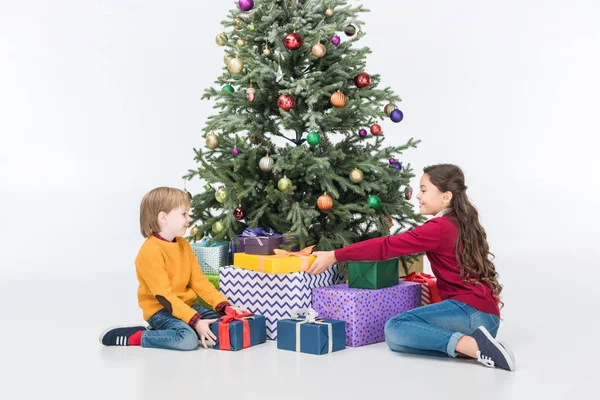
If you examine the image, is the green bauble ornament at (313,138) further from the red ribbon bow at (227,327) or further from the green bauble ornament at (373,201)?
the red ribbon bow at (227,327)

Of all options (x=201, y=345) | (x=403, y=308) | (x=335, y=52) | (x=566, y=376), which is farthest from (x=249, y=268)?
(x=566, y=376)

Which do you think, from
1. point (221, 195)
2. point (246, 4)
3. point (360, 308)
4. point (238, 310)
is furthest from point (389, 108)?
point (238, 310)

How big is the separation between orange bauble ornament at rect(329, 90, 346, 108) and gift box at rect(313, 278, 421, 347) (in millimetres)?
1028

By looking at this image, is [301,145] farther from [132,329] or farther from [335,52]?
[132,329]

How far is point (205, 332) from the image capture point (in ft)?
14.1

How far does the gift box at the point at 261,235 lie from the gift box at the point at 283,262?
0.55 feet

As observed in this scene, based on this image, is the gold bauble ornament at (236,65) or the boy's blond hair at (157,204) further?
the gold bauble ornament at (236,65)

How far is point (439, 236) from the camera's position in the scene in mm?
4258

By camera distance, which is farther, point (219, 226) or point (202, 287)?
point (219, 226)

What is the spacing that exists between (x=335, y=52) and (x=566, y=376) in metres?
2.26

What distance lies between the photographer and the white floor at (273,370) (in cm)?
358

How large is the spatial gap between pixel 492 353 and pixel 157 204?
1.90m

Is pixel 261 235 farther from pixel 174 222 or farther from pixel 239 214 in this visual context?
pixel 174 222

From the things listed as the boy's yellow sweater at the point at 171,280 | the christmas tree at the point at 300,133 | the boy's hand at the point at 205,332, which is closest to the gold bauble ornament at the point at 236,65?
the christmas tree at the point at 300,133
